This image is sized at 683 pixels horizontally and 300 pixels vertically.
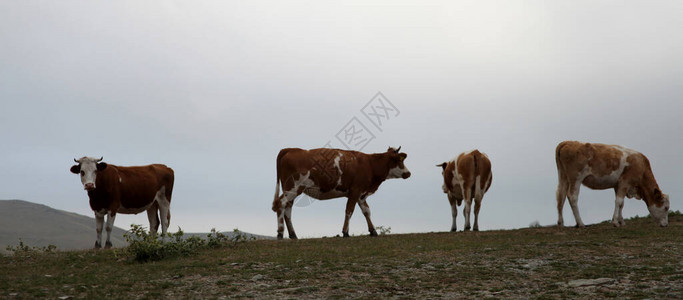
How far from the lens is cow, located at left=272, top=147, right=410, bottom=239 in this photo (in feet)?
65.5

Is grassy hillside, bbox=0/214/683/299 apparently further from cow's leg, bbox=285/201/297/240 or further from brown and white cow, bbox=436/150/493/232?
brown and white cow, bbox=436/150/493/232

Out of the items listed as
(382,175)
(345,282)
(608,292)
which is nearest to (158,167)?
(382,175)

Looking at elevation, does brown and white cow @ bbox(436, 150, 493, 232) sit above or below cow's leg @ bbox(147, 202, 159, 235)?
above

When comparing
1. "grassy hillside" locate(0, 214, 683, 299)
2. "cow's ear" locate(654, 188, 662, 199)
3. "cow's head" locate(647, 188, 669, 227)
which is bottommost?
Result: "grassy hillside" locate(0, 214, 683, 299)

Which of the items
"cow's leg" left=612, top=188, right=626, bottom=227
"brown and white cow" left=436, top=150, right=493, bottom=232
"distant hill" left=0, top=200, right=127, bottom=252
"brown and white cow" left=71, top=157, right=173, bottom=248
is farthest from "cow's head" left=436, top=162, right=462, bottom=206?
"distant hill" left=0, top=200, right=127, bottom=252

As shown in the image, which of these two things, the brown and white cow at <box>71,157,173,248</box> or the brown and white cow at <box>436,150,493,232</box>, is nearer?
the brown and white cow at <box>71,157,173,248</box>

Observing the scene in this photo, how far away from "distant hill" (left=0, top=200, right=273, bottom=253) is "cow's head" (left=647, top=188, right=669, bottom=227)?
4644cm

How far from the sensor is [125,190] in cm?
2000

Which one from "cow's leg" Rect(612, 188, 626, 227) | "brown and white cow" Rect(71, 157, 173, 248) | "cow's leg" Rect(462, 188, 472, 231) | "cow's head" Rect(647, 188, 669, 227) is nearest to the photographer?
"brown and white cow" Rect(71, 157, 173, 248)

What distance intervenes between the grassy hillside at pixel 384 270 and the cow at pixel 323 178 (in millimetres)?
1797

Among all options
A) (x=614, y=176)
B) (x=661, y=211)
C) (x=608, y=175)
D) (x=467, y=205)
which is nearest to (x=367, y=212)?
(x=467, y=205)

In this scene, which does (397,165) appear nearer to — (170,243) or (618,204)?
(618,204)

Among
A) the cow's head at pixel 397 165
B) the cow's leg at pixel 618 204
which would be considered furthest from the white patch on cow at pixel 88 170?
the cow's leg at pixel 618 204

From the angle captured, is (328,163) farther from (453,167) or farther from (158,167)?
(158,167)
